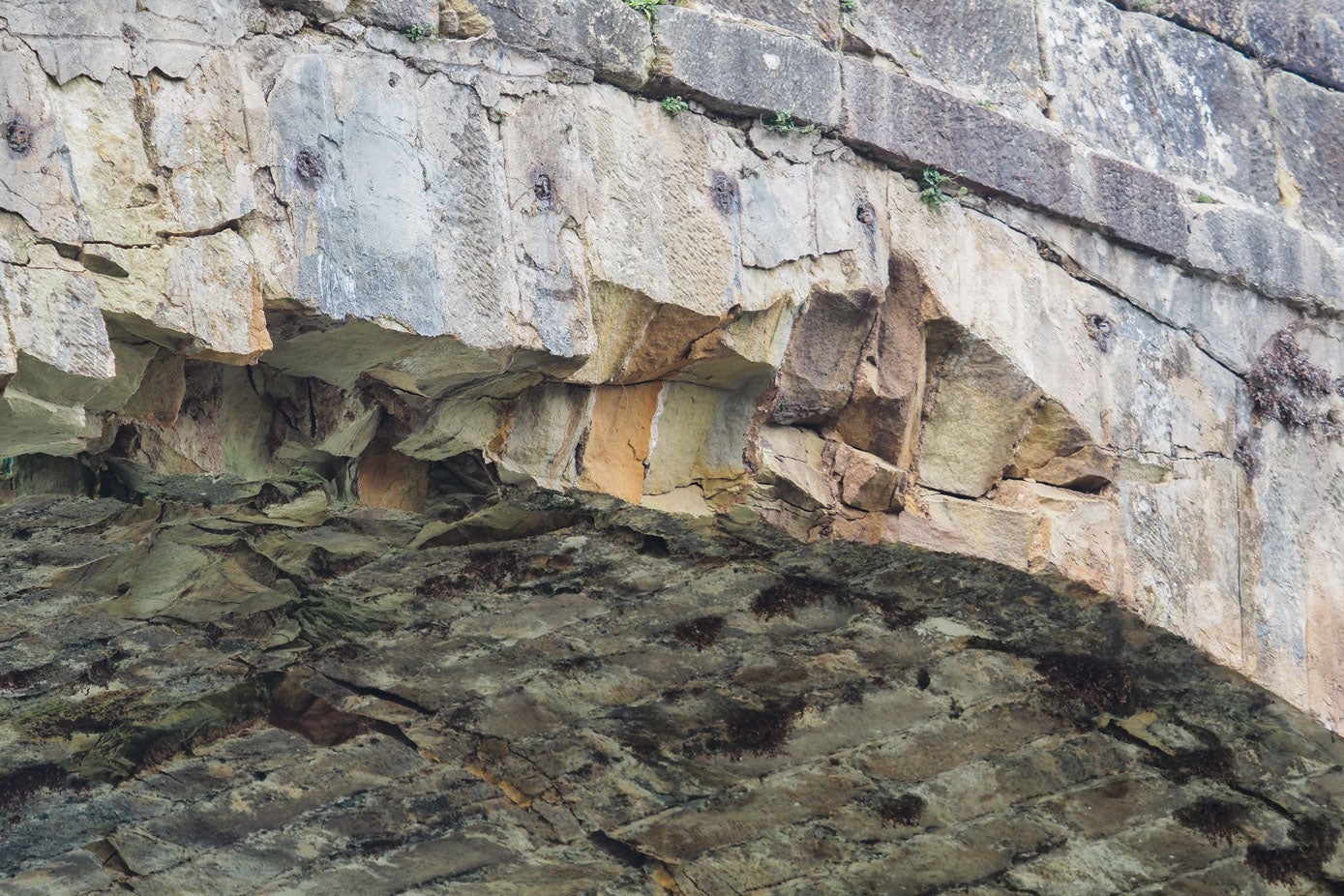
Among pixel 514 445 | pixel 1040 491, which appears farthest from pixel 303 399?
pixel 1040 491

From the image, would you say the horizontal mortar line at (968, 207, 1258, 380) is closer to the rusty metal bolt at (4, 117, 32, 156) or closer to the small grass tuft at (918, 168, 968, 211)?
the small grass tuft at (918, 168, 968, 211)

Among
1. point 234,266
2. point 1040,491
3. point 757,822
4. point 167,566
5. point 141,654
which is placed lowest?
point 757,822

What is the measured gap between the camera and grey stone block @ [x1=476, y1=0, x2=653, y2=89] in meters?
4.37

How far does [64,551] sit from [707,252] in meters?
1.76

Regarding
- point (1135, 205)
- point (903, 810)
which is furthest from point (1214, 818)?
point (1135, 205)

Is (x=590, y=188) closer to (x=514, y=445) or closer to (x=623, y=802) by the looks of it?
(x=514, y=445)

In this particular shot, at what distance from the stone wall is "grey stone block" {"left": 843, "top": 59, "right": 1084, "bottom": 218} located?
0.01m

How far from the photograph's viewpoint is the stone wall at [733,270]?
3854mm

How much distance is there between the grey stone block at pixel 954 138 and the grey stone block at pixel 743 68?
0.09 meters

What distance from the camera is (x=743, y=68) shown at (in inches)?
187

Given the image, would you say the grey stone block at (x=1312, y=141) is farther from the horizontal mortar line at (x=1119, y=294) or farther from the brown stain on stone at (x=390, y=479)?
the brown stain on stone at (x=390, y=479)

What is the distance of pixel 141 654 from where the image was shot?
545 centimetres

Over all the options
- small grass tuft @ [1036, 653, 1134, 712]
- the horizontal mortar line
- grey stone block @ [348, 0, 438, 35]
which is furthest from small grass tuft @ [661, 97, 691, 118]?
small grass tuft @ [1036, 653, 1134, 712]

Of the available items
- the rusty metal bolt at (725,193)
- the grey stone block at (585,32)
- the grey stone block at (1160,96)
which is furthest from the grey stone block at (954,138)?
the grey stone block at (585,32)
